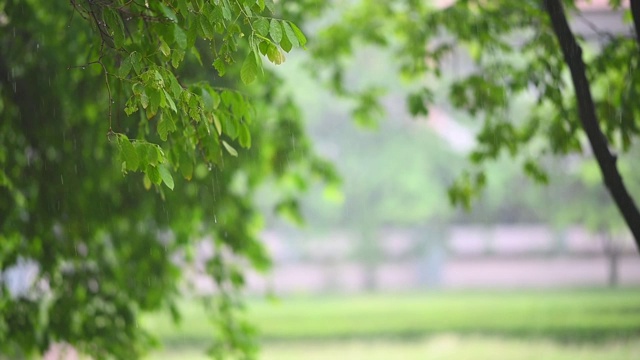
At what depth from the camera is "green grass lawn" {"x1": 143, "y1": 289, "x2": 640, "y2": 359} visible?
51.5 ft

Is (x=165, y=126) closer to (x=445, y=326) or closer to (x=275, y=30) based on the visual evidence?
(x=275, y=30)

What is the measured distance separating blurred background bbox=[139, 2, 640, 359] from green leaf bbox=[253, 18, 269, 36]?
1737cm

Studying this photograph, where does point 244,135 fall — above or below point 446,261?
above

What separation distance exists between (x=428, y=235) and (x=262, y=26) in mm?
27237

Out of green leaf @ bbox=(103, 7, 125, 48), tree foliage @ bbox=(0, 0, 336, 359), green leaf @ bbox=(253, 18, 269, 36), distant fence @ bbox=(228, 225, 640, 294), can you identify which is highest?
green leaf @ bbox=(103, 7, 125, 48)

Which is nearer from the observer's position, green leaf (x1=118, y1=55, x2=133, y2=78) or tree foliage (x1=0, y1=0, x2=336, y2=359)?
green leaf (x1=118, y1=55, x2=133, y2=78)

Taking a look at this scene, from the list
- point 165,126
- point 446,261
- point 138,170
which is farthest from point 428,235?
point 165,126

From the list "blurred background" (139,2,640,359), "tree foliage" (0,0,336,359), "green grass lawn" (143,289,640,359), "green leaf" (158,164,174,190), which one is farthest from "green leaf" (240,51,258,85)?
"blurred background" (139,2,640,359)

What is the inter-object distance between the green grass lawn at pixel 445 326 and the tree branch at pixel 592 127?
32.0ft

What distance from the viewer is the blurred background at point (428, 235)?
75.3 feet

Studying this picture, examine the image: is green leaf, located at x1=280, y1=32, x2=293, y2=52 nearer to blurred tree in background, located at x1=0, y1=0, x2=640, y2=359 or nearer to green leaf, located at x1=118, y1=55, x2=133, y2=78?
green leaf, located at x1=118, y1=55, x2=133, y2=78

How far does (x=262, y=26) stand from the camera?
9.55 ft

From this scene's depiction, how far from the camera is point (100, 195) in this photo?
638 centimetres

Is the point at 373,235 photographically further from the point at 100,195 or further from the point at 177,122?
the point at 177,122
